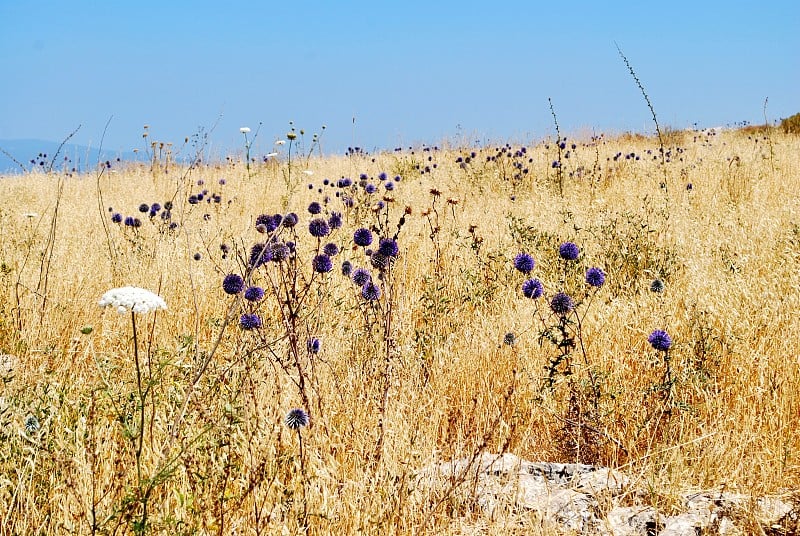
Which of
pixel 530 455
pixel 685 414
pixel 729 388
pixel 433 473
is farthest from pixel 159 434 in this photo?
pixel 729 388

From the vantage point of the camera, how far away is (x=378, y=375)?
3.04 m

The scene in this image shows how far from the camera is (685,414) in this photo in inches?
110

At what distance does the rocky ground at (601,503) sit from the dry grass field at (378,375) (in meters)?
0.06

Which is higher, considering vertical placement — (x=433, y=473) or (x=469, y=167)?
(x=469, y=167)

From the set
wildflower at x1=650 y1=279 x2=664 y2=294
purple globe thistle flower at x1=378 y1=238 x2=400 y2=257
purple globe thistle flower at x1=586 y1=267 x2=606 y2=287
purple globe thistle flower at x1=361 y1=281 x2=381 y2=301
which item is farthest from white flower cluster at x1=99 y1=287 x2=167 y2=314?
wildflower at x1=650 y1=279 x2=664 y2=294

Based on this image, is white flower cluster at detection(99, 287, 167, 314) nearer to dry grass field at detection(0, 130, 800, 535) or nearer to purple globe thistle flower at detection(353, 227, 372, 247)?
dry grass field at detection(0, 130, 800, 535)

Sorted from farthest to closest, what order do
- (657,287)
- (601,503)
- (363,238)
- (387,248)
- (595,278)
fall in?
(657,287), (363,238), (595,278), (387,248), (601,503)

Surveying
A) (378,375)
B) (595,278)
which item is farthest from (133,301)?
(595,278)

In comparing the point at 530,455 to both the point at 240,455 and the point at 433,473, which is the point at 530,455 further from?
the point at 240,455

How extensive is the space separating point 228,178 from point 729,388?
9736 millimetres

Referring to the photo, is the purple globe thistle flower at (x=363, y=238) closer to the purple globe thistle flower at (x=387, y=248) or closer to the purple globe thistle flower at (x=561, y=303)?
the purple globe thistle flower at (x=387, y=248)

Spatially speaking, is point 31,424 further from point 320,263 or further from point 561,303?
point 561,303

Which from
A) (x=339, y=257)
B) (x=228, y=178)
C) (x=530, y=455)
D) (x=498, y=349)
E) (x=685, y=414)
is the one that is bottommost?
(x=530, y=455)

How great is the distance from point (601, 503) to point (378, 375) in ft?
4.02
